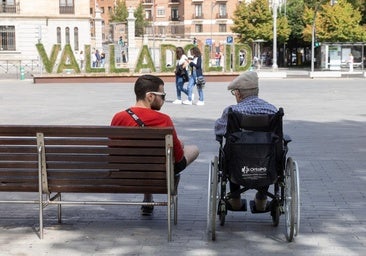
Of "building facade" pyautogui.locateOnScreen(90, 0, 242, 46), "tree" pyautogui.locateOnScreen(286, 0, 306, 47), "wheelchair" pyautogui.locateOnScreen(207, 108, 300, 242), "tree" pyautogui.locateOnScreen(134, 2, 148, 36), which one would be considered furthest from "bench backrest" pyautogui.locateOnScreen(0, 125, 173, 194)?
"tree" pyautogui.locateOnScreen(134, 2, 148, 36)

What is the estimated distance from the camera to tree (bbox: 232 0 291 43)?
235 ft

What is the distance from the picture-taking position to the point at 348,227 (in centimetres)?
601

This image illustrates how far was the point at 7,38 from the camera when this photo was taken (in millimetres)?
55938

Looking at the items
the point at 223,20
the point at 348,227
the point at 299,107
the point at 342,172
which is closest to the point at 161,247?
the point at 348,227

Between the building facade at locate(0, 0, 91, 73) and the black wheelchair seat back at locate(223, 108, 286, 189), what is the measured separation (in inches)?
1964

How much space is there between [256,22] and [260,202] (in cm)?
6912

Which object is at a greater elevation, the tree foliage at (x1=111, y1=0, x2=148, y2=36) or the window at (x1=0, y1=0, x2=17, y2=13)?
the tree foliage at (x1=111, y1=0, x2=148, y2=36)

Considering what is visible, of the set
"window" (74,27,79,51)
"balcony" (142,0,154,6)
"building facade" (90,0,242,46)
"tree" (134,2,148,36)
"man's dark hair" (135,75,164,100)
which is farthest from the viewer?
"balcony" (142,0,154,6)

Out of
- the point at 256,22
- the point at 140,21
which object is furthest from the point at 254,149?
the point at 140,21

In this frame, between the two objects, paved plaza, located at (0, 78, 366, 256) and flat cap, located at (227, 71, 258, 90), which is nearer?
paved plaza, located at (0, 78, 366, 256)

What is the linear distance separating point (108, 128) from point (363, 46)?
4195 centimetres

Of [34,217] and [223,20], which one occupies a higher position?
[223,20]

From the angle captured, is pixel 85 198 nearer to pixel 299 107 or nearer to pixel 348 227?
pixel 348 227

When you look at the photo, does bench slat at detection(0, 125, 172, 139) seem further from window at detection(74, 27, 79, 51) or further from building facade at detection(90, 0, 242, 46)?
building facade at detection(90, 0, 242, 46)
